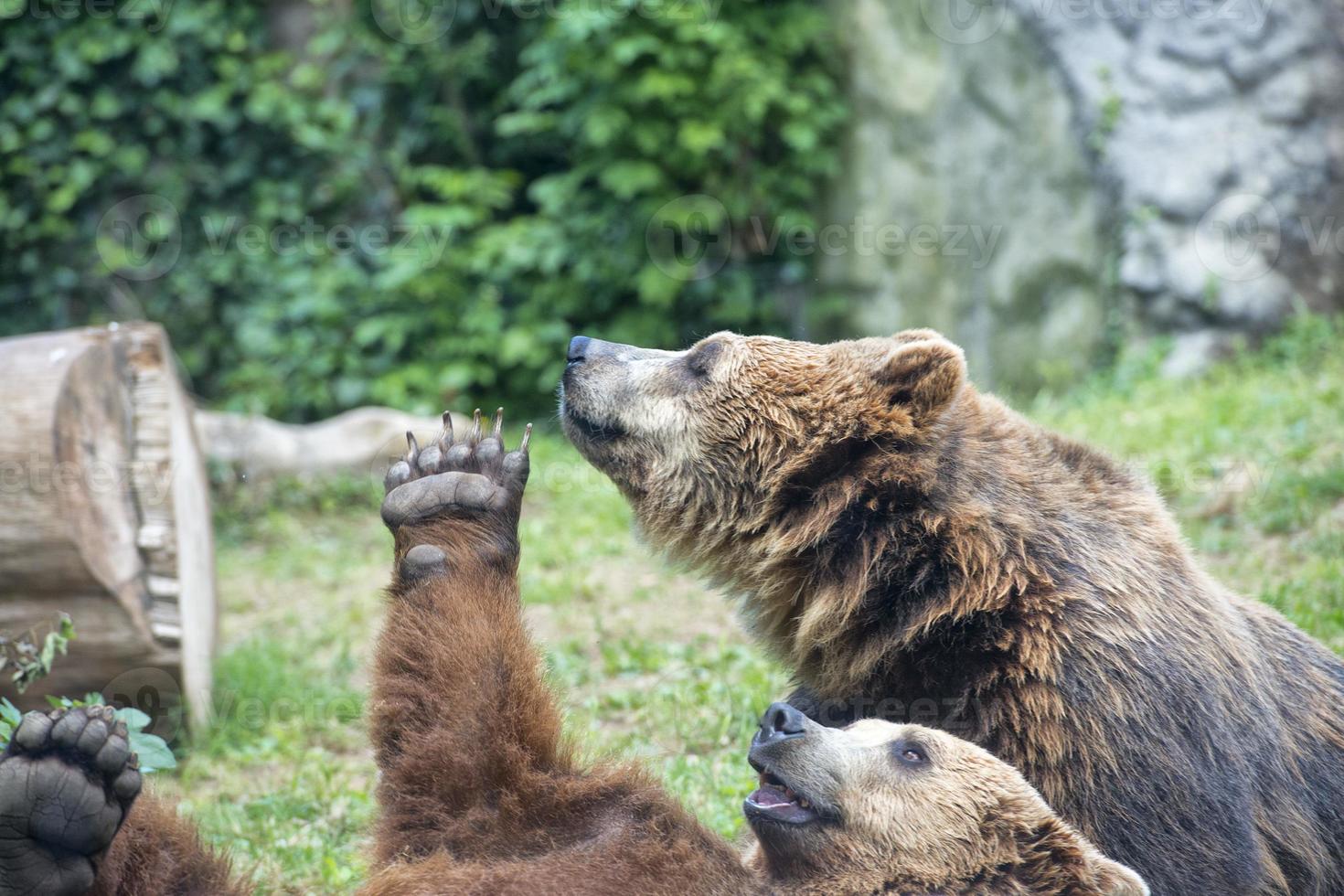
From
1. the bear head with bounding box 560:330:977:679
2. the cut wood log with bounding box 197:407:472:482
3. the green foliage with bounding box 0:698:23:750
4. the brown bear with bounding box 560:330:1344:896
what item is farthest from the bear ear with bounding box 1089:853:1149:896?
the cut wood log with bounding box 197:407:472:482

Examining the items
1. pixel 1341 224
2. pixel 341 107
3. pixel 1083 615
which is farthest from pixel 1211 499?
pixel 341 107

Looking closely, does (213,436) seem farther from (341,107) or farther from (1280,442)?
(1280,442)

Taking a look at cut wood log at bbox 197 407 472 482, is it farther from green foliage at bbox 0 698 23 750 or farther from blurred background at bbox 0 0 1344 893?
green foliage at bbox 0 698 23 750

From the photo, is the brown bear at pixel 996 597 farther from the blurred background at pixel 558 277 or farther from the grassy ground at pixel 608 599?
the blurred background at pixel 558 277

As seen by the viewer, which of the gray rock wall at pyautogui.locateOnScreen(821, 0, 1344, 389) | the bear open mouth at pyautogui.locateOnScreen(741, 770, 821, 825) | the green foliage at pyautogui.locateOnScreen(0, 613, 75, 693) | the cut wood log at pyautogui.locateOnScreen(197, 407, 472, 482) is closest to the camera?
the bear open mouth at pyautogui.locateOnScreen(741, 770, 821, 825)

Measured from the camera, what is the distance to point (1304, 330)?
30.6ft

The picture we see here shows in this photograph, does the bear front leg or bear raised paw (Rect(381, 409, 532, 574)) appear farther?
bear raised paw (Rect(381, 409, 532, 574))

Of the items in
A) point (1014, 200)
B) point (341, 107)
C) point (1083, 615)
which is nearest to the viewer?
point (1083, 615)

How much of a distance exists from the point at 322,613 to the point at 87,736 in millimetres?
4738

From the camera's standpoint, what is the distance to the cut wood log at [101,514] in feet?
16.4

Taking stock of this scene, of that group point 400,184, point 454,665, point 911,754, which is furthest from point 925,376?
point 400,184

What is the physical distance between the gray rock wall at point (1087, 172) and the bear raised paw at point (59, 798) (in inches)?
338

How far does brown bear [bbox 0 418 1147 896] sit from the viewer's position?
9.64 ft

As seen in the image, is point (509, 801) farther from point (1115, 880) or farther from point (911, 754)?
point (1115, 880)
